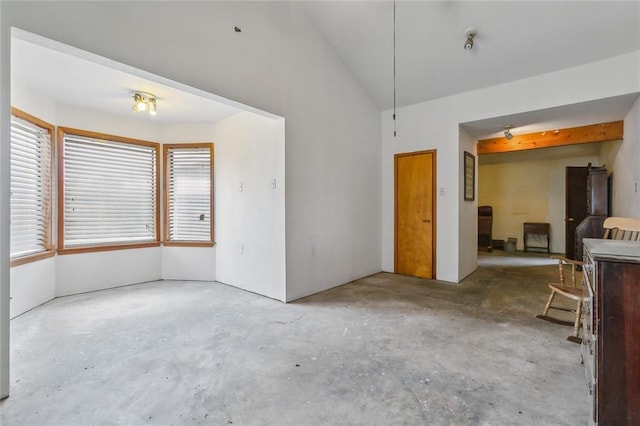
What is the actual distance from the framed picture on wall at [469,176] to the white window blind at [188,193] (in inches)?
160

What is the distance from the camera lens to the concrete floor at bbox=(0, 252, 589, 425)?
168 cm

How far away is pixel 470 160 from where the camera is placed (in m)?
5.00

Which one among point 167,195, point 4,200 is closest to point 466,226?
point 167,195

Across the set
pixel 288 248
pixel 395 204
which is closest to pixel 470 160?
pixel 395 204

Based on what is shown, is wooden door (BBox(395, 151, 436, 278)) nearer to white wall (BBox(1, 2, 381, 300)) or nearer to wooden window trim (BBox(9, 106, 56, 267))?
white wall (BBox(1, 2, 381, 300))

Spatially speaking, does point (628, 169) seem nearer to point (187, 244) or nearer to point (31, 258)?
point (187, 244)

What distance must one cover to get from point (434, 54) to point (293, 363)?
3960 millimetres

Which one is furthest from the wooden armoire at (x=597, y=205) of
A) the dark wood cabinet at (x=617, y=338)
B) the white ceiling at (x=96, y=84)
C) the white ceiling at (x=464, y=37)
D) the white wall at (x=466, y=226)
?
the white ceiling at (x=96, y=84)

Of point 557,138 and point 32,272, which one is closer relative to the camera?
point 32,272

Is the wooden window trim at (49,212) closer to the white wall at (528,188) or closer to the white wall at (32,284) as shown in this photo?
the white wall at (32,284)

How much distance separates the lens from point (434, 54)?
3.86m

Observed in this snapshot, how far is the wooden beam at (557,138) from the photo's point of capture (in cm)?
445

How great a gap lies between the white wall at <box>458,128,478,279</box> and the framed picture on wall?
0.09m

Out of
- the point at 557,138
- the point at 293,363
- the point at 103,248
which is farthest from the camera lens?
the point at 557,138
